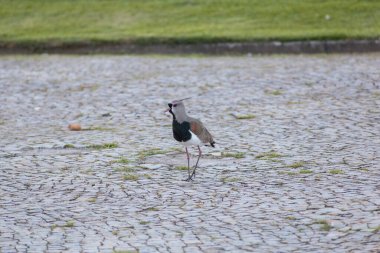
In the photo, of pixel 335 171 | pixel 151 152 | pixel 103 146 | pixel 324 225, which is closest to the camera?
pixel 324 225

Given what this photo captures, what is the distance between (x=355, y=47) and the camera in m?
17.9

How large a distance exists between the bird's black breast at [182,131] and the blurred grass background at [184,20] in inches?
425

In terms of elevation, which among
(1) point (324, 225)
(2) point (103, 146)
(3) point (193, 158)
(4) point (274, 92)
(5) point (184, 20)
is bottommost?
(1) point (324, 225)

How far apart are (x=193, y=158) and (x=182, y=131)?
1.40 meters

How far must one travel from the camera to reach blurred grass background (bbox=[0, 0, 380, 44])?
18.9 meters

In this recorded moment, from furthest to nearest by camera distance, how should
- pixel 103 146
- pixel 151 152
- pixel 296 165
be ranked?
pixel 103 146 < pixel 151 152 < pixel 296 165

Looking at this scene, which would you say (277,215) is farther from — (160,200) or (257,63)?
(257,63)

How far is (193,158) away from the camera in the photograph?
9.15 metres

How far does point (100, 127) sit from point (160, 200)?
12.3 feet

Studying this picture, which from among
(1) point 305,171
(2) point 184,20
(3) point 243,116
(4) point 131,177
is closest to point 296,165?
(1) point 305,171

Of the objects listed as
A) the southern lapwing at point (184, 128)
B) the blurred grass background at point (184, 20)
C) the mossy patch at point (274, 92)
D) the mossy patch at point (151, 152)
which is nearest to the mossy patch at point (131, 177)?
the southern lapwing at point (184, 128)

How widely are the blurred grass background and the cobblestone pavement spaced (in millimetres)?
→ 3022

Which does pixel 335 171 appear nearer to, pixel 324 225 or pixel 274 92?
pixel 324 225

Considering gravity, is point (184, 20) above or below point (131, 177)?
above
